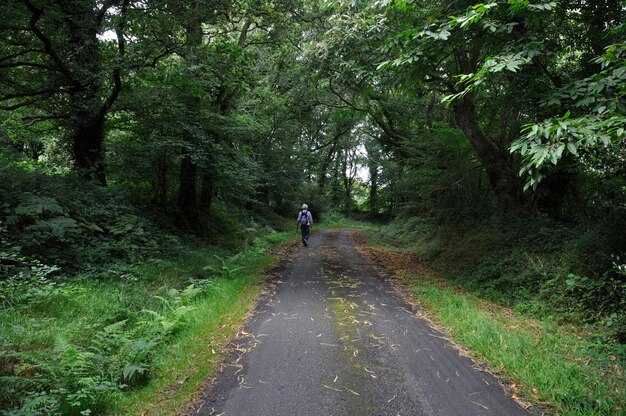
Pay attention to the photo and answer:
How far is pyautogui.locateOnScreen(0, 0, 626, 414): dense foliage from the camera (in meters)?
4.69

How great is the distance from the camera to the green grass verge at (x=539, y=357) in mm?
3406

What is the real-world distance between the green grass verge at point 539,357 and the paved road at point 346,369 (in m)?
0.33

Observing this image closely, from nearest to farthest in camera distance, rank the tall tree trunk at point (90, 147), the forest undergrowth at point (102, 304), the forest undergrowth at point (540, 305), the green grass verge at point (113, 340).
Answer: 1. the green grass verge at point (113, 340)
2. the forest undergrowth at point (102, 304)
3. the forest undergrowth at point (540, 305)
4. the tall tree trunk at point (90, 147)

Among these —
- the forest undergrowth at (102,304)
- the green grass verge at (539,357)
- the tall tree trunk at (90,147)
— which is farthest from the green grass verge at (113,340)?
the tall tree trunk at (90,147)

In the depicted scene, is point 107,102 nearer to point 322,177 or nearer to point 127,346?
point 127,346

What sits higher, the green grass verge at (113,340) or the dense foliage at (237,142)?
the dense foliage at (237,142)

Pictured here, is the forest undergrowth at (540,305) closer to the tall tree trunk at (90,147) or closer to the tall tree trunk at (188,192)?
the tall tree trunk at (188,192)

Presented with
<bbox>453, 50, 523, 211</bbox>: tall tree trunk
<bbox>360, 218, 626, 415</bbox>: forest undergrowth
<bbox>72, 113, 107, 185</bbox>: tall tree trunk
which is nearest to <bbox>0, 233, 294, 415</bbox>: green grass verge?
<bbox>360, 218, 626, 415</bbox>: forest undergrowth

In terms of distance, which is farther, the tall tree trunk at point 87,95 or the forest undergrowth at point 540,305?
the tall tree trunk at point 87,95

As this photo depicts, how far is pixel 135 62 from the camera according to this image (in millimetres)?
8469

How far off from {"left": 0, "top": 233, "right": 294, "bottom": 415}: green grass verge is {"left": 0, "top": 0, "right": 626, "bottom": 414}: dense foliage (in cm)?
4

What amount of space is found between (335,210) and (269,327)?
34.3 m

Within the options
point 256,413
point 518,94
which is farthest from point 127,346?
point 518,94

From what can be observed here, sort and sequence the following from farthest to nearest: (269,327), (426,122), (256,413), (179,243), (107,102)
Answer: (426,122)
(179,243)
(107,102)
(269,327)
(256,413)
